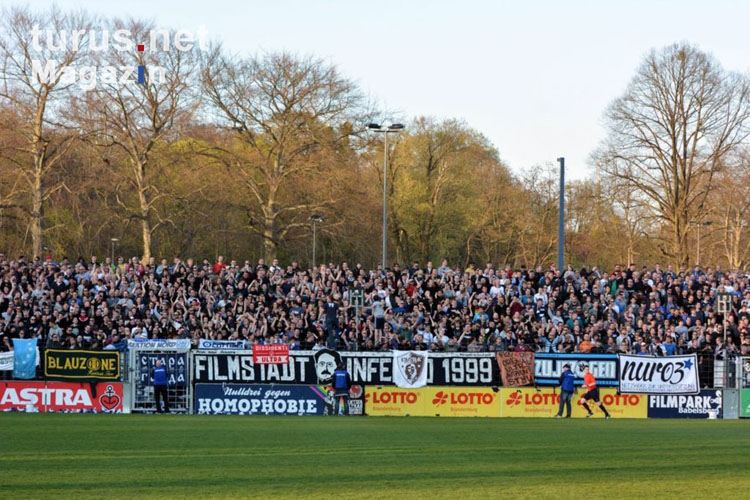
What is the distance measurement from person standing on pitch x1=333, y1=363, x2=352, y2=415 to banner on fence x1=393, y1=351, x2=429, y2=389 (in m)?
1.46

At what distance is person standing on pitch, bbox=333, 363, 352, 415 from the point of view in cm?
2872

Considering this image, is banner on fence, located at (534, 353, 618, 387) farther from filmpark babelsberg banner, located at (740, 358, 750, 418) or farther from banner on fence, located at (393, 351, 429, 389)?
filmpark babelsberg banner, located at (740, 358, 750, 418)

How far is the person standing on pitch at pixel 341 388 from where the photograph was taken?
28719 mm

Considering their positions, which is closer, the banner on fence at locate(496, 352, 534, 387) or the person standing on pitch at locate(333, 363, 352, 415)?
the person standing on pitch at locate(333, 363, 352, 415)

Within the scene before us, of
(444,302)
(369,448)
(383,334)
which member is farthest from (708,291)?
(369,448)

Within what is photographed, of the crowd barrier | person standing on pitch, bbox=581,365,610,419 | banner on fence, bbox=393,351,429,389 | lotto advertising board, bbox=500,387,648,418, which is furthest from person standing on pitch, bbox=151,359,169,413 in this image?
person standing on pitch, bbox=581,365,610,419

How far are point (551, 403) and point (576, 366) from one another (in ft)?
4.33

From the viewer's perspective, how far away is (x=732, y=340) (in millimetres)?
31250

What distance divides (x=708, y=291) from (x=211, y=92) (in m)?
31.6

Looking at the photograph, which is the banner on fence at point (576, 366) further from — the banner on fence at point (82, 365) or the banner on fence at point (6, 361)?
the banner on fence at point (6, 361)

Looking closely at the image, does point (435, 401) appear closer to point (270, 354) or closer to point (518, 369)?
point (518, 369)

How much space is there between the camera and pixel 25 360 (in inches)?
1152

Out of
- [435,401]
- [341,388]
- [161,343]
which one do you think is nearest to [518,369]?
[435,401]

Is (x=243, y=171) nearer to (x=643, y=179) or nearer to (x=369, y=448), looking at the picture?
(x=643, y=179)
